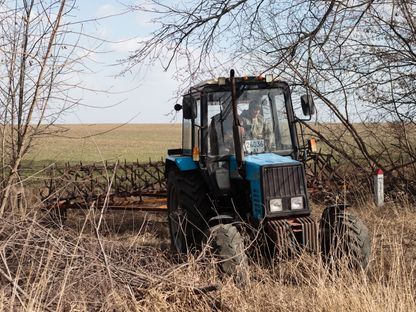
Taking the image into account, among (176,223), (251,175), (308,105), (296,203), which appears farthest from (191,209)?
(308,105)

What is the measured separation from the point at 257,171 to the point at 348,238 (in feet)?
3.65

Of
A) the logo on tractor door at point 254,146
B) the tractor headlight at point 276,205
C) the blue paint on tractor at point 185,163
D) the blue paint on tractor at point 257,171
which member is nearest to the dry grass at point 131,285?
the tractor headlight at point 276,205

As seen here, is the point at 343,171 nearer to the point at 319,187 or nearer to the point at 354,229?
the point at 319,187

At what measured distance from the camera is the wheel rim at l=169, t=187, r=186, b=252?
6508 mm

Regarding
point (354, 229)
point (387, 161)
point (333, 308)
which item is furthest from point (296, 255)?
point (387, 161)

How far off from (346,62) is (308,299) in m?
6.73

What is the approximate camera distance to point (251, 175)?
5.75 meters

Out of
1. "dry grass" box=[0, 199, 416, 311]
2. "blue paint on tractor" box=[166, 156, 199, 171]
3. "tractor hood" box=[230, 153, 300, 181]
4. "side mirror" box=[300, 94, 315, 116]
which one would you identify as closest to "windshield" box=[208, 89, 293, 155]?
"tractor hood" box=[230, 153, 300, 181]

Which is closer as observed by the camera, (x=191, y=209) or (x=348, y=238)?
(x=348, y=238)

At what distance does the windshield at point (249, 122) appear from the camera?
6098 millimetres

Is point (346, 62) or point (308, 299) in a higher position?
point (346, 62)

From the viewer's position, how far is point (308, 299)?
150 inches

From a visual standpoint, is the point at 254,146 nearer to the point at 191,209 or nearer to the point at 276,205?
the point at 276,205

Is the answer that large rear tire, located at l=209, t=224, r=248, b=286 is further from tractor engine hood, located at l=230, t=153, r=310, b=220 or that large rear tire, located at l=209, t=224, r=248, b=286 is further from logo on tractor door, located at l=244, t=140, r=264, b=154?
logo on tractor door, located at l=244, t=140, r=264, b=154
